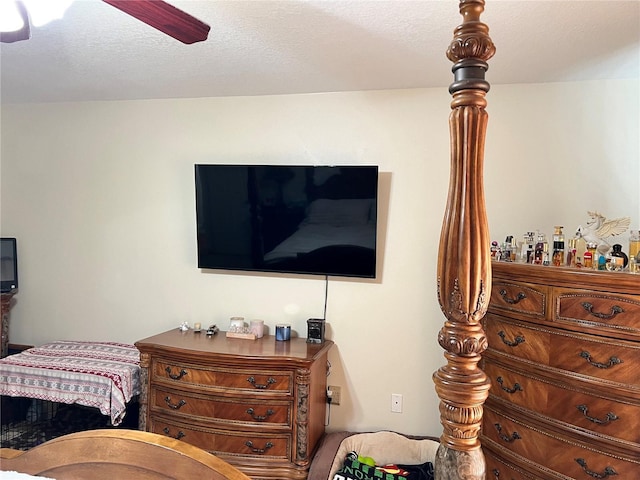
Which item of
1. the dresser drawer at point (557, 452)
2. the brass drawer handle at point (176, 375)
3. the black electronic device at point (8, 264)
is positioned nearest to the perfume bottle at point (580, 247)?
the dresser drawer at point (557, 452)

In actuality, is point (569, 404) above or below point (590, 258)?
below

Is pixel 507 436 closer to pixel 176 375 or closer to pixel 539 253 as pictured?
pixel 539 253

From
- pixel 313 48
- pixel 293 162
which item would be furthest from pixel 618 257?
pixel 293 162

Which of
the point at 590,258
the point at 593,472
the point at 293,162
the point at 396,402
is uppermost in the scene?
the point at 293,162

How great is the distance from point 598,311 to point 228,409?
1.94m

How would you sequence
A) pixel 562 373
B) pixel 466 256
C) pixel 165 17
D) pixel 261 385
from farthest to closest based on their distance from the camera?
pixel 261 385
pixel 562 373
pixel 165 17
pixel 466 256

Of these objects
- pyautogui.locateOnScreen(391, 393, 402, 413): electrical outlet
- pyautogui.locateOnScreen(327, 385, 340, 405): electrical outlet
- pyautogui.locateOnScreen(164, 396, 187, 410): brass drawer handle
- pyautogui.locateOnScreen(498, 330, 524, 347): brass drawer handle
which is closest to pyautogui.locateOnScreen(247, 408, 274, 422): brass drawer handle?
pyautogui.locateOnScreen(164, 396, 187, 410): brass drawer handle

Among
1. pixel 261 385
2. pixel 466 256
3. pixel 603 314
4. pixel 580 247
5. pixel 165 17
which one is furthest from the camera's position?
pixel 261 385

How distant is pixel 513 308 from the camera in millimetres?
2283

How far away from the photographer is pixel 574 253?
2299 mm

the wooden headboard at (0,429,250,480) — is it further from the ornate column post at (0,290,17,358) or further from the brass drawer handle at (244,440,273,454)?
the ornate column post at (0,290,17,358)

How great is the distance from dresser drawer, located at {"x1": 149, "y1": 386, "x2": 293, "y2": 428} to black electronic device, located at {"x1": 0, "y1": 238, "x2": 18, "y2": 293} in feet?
5.63

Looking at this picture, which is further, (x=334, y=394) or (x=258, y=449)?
(x=334, y=394)

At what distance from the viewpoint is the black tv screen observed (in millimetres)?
2971
